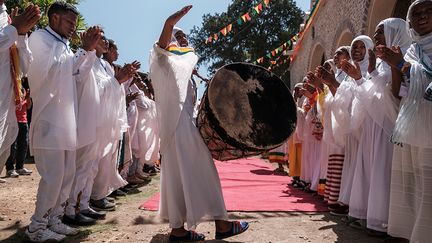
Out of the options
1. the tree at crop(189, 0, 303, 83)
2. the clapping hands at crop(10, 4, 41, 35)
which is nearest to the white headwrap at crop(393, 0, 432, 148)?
the clapping hands at crop(10, 4, 41, 35)

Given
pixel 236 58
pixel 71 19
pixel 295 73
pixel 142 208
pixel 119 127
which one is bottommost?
pixel 142 208

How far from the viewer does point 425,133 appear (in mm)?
2572

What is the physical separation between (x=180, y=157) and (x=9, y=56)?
55.8 inches

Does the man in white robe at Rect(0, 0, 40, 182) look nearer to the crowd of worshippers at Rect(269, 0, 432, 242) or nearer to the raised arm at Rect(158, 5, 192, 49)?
the raised arm at Rect(158, 5, 192, 49)

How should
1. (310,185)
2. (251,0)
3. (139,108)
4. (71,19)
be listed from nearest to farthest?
(71,19)
(310,185)
(139,108)
(251,0)

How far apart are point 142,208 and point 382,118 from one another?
2577 millimetres

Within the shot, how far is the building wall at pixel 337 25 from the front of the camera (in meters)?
7.80

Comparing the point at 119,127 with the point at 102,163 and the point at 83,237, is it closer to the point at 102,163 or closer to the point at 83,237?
the point at 102,163

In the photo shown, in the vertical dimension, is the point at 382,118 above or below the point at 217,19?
below

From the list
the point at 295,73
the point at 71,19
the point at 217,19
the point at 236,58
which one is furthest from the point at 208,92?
the point at 217,19

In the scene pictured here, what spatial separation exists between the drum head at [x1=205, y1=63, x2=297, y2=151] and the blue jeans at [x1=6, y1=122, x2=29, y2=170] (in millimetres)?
4681

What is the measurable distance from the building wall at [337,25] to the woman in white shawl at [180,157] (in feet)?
19.8

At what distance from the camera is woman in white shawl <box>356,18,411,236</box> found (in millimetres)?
3201

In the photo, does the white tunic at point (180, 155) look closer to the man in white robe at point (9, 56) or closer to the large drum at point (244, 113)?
the large drum at point (244, 113)
